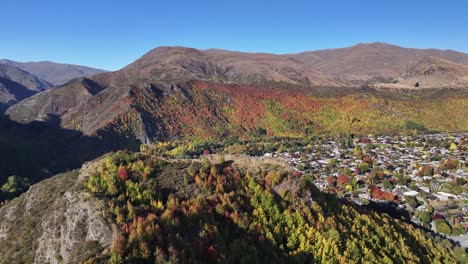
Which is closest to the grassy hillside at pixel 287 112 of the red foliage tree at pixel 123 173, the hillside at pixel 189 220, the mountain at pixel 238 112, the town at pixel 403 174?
the mountain at pixel 238 112

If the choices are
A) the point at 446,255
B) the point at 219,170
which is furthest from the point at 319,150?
the point at 219,170

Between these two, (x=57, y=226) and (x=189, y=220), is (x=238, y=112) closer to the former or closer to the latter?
(x=189, y=220)

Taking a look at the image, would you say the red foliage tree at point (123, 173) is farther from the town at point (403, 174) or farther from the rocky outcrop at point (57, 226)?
the town at point (403, 174)

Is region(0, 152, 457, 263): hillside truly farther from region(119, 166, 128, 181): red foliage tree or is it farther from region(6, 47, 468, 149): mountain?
region(6, 47, 468, 149): mountain

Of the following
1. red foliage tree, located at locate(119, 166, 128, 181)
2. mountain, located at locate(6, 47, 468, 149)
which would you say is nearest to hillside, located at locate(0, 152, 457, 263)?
red foliage tree, located at locate(119, 166, 128, 181)

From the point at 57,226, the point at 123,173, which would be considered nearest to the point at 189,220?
the point at 123,173
